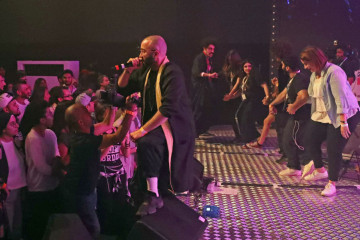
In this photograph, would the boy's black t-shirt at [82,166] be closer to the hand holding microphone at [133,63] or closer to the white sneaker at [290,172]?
the hand holding microphone at [133,63]

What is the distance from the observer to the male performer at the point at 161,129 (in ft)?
9.86

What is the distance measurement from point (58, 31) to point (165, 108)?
702cm

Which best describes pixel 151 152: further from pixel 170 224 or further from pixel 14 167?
pixel 14 167

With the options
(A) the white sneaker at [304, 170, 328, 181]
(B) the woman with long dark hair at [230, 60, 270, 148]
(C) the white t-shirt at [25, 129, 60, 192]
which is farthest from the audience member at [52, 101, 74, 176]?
(B) the woman with long dark hair at [230, 60, 270, 148]

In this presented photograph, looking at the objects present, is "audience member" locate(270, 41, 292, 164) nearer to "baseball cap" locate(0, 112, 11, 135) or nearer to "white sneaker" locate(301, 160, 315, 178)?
"white sneaker" locate(301, 160, 315, 178)

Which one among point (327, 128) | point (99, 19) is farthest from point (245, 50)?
point (327, 128)

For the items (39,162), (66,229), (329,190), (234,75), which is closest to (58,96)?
(39,162)

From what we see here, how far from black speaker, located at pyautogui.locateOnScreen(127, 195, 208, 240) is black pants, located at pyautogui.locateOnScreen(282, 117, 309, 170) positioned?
2.53 metres

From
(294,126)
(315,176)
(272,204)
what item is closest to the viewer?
(272,204)

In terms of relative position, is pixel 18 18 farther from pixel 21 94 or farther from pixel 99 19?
pixel 21 94

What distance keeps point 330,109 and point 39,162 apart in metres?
2.94

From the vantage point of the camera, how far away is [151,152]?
3021mm

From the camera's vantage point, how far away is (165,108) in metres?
2.98

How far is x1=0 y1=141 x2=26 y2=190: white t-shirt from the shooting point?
3143 millimetres
